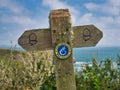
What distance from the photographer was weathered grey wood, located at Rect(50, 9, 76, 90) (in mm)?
5188

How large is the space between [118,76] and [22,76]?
1.90 metres

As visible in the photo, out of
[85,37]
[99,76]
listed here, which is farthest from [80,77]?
[85,37]

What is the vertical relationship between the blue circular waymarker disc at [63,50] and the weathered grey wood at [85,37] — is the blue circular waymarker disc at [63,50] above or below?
below

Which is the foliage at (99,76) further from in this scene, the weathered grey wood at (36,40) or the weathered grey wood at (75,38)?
the weathered grey wood at (36,40)

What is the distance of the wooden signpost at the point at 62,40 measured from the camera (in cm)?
516

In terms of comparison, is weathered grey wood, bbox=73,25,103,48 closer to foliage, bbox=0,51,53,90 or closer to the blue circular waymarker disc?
the blue circular waymarker disc

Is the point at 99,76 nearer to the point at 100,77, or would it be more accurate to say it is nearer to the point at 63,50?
the point at 100,77

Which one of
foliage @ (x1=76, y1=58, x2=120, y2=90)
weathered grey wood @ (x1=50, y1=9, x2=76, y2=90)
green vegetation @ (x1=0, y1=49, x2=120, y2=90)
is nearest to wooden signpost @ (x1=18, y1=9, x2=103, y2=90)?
weathered grey wood @ (x1=50, y1=9, x2=76, y2=90)

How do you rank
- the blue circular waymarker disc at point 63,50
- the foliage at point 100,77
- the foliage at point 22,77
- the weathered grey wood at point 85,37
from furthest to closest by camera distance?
the foliage at point 22,77 → the foliage at point 100,77 → the weathered grey wood at point 85,37 → the blue circular waymarker disc at point 63,50

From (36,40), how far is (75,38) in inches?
20.1

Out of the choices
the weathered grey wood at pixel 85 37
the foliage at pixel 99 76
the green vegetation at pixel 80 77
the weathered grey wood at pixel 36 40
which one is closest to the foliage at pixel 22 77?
the green vegetation at pixel 80 77

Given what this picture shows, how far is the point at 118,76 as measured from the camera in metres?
7.77

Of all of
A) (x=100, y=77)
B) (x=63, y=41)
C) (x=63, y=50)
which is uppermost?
(x=63, y=41)

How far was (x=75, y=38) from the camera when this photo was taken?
208 inches
